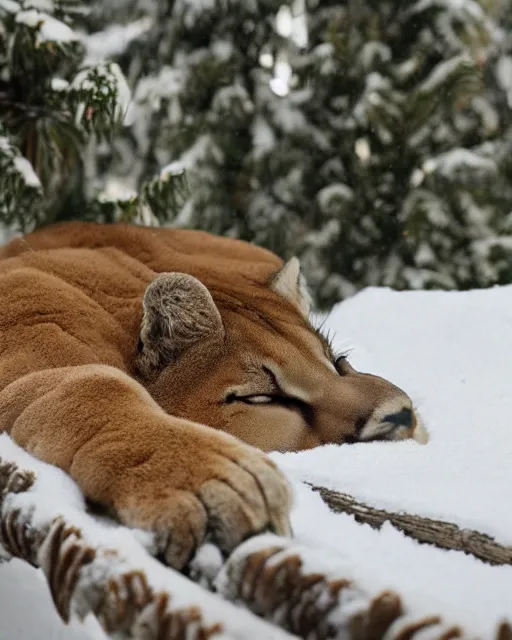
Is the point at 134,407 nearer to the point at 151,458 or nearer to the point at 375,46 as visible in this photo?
the point at 151,458

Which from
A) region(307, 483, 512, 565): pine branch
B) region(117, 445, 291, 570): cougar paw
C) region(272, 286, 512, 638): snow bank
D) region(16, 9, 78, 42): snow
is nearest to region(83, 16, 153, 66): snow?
region(16, 9, 78, 42): snow

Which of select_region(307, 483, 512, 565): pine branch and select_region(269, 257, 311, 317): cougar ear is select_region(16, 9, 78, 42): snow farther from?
select_region(307, 483, 512, 565): pine branch

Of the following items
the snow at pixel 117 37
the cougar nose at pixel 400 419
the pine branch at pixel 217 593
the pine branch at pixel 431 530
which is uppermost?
the snow at pixel 117 37

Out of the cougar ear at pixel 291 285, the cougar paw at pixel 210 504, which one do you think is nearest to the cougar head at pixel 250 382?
the cougar ear at pixel 291 285

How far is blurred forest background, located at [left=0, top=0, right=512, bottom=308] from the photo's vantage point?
7.05 meters

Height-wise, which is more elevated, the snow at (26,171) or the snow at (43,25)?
the snow at (43,25)

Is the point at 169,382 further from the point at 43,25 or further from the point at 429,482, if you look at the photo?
the point at 43,25

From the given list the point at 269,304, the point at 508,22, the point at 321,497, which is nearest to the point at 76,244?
the point at 269,304

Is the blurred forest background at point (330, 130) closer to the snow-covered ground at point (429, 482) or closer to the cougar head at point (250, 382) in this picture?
the snow-covered ground at point (429, 482)

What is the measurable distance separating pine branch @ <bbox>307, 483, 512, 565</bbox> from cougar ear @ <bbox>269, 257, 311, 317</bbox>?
1.31 meters

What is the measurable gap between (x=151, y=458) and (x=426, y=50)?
22.2ft

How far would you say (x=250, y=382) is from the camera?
237 centimetres

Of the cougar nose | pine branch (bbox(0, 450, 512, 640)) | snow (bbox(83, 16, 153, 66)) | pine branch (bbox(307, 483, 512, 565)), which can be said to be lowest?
the cougar nose

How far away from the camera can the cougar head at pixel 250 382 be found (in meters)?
2.33
